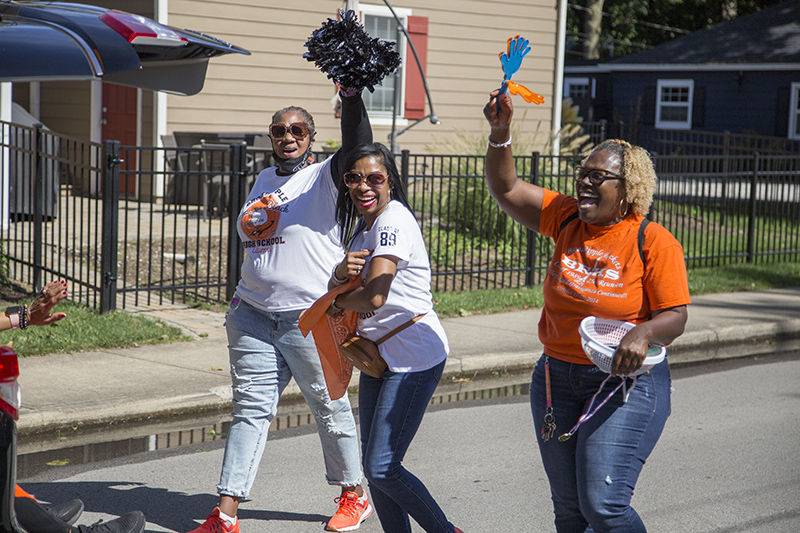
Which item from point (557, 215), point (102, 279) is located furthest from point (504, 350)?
point (557, 215)

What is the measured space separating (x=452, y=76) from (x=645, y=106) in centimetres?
1694

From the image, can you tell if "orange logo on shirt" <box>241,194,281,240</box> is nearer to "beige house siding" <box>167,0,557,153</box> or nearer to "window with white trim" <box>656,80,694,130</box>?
"beige house siding" <box>167,0,557,153</box>

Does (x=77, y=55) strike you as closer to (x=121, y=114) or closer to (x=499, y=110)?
(x=499, y=110)

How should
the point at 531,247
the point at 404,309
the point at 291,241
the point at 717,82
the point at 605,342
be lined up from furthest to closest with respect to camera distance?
the point at 717,82 → the point at 531,247 → the point at 291,241 → the point at 404,309 → the point at 605,342

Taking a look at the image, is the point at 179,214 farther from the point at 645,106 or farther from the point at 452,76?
the point at 645,106

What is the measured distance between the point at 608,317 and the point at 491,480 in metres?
2.27

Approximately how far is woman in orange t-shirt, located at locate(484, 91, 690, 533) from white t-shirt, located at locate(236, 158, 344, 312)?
3.48ft

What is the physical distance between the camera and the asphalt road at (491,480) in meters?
4.55

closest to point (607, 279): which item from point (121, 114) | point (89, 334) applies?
point (89, 334)

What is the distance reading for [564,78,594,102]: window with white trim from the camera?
112 ft

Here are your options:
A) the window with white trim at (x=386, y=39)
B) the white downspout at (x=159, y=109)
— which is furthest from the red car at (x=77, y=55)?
the window with white trim at (x=386, y=39)

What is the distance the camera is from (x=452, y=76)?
639 inches

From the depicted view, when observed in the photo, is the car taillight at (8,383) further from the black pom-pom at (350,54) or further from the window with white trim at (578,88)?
the window with white trim at (578,88)

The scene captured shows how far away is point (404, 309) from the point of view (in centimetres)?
354
